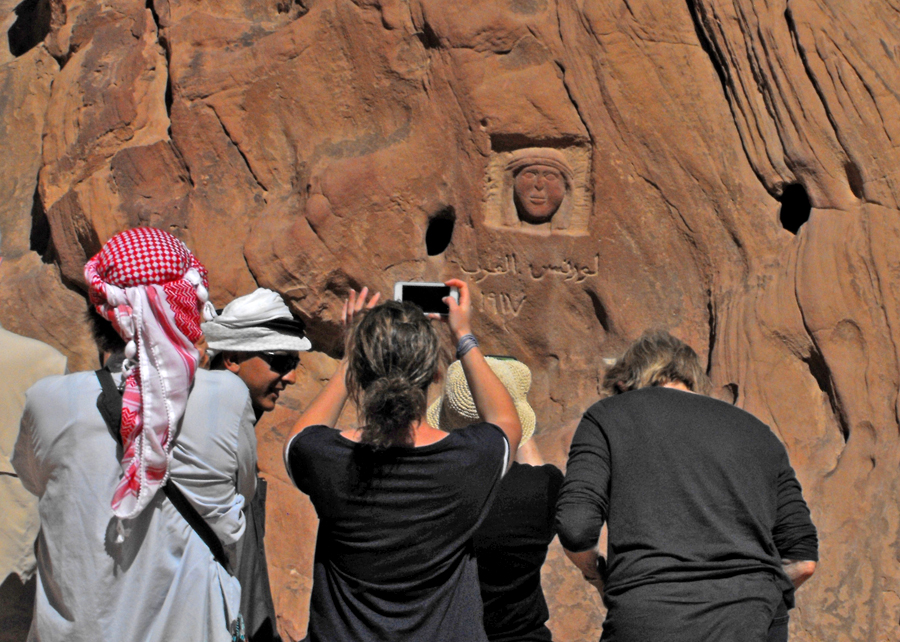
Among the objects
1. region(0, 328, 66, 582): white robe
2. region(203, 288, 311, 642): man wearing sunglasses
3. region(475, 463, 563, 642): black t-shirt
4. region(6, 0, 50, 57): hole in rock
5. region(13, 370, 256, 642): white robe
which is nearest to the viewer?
region(13, 370, 256, 642): white robe

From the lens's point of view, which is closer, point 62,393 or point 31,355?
point 62,393

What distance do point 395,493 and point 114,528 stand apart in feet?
2.24

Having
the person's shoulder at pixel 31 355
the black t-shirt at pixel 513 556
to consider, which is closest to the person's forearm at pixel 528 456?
the black t-shirt at pixel 513 556

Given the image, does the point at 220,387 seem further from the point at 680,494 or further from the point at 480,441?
the point at 680,494

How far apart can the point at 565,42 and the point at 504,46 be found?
40 centimetres

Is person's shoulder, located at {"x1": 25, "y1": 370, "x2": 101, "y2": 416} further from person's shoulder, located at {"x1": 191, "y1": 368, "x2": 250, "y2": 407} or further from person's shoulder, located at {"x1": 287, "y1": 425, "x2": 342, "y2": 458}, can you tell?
person's shoulder, located at {"x1": 287, "y1": 425, "x2": 342, "y2": 458}

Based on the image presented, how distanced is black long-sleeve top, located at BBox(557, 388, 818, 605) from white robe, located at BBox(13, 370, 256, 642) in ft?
2.94

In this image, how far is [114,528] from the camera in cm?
199

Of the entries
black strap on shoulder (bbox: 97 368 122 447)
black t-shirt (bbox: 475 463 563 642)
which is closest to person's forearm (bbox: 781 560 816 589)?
black t-shirt (bbox: 475 463 563 642)

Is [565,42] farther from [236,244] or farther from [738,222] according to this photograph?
[236,244]

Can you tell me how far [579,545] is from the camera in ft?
7.22

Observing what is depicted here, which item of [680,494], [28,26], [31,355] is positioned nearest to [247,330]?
[31,355]

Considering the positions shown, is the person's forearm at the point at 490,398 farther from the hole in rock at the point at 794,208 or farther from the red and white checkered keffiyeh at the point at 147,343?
the hole in rock at the point at 794,208

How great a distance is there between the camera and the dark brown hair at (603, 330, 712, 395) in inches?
93.2
